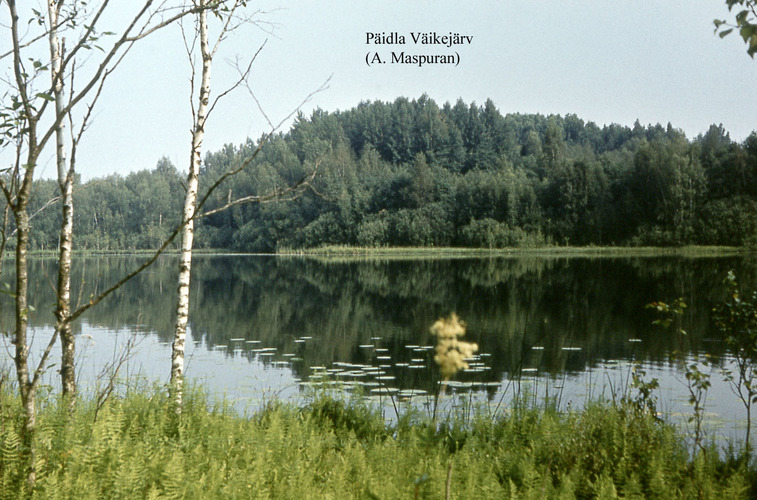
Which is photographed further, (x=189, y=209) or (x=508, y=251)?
(x=508, y=251)

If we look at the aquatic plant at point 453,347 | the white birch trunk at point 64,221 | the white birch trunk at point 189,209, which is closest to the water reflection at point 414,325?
the white birch trunk at point 64,221

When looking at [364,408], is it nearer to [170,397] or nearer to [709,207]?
[170,397]

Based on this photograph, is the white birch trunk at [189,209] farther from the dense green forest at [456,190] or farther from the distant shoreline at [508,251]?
the distant shoreline at [508,251]

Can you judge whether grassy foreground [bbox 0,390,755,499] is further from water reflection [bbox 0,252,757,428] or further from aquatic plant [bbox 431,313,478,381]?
aquatic plant [bbox 431,313,478,381]

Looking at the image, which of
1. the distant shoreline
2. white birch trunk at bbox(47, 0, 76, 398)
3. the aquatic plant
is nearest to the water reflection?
white birch trunk at bbox(47, 0, 76, 398)

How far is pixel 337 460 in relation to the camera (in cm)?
549

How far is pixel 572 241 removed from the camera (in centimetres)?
8731

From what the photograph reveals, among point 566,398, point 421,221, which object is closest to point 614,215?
point 421,221

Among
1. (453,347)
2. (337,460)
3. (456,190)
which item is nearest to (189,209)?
(337,460)

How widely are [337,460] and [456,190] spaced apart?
98840 millimetres

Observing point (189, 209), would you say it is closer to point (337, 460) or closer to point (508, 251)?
point (337, 460)

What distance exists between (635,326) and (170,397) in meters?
16.3

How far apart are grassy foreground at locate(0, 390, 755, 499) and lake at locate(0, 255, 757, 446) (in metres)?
0.99

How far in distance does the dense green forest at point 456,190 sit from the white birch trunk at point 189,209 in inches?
1486
